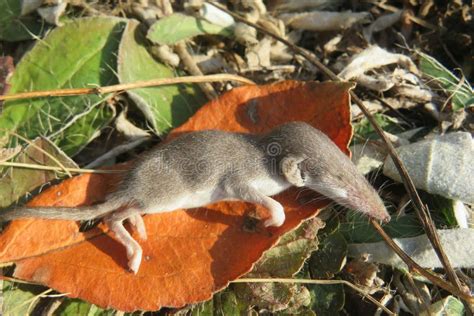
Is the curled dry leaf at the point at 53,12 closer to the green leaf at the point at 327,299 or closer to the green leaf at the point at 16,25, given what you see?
the green leaf at the point at 16,25

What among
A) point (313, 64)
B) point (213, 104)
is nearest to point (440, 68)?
point (313, 64)

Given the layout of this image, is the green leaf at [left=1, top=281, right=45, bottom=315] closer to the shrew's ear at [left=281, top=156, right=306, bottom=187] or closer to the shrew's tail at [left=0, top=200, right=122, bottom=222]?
the shrew's tail at [left=0, top=200, right=122, bottom=222]

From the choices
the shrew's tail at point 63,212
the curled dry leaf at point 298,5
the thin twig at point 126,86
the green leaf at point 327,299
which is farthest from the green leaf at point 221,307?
the curled dry leaf at point 298,5

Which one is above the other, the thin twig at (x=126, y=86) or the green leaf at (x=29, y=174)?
the thin twig at (x=126, y=86)

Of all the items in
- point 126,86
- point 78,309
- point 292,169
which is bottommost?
point 78,309

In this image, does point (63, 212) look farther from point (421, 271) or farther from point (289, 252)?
point (421, 271)

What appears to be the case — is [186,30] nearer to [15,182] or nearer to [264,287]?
[15,182]

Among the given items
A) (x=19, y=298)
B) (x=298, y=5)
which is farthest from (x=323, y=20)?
(x=19, y=298)
